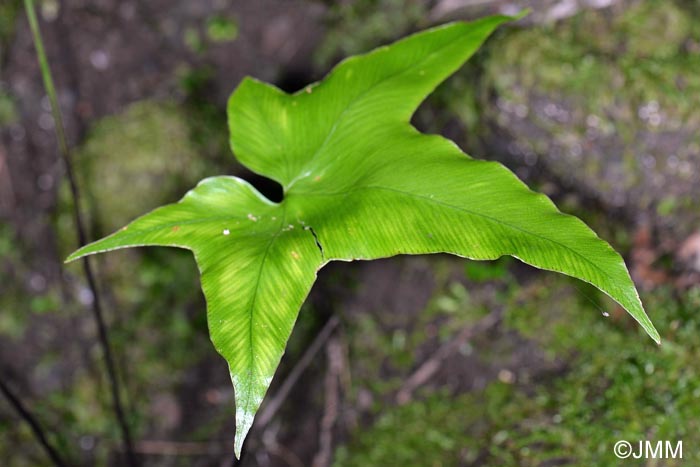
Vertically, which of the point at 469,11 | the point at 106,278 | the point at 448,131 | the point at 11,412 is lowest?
the point at 11,412

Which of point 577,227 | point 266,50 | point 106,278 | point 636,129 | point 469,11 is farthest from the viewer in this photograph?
point 266,50

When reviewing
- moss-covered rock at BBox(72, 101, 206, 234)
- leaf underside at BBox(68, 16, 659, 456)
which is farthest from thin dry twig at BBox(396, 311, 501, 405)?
moss-covered rock at BBox(72, 101, 206, 234)

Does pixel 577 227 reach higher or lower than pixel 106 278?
higher

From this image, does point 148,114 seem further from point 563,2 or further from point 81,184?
point 563,2

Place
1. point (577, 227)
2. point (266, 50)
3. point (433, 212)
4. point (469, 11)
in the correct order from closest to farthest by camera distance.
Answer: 1. point (577, 227)
2. point (433, 212)
3. point (469, 11)
4. point (266, 50)

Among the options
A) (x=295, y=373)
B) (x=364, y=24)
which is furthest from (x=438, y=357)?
(x=364, y=24)

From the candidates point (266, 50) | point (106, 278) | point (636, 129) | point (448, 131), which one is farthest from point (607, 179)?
point (106, 278)

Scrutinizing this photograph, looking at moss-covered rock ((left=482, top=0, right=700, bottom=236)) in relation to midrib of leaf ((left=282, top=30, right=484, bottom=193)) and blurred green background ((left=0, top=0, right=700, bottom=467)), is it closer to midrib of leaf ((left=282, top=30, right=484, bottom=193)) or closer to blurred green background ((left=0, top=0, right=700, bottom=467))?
blurred green background ((left=0, top=0, right=700, bottom=467))

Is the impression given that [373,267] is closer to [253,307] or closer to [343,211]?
[343,211]
